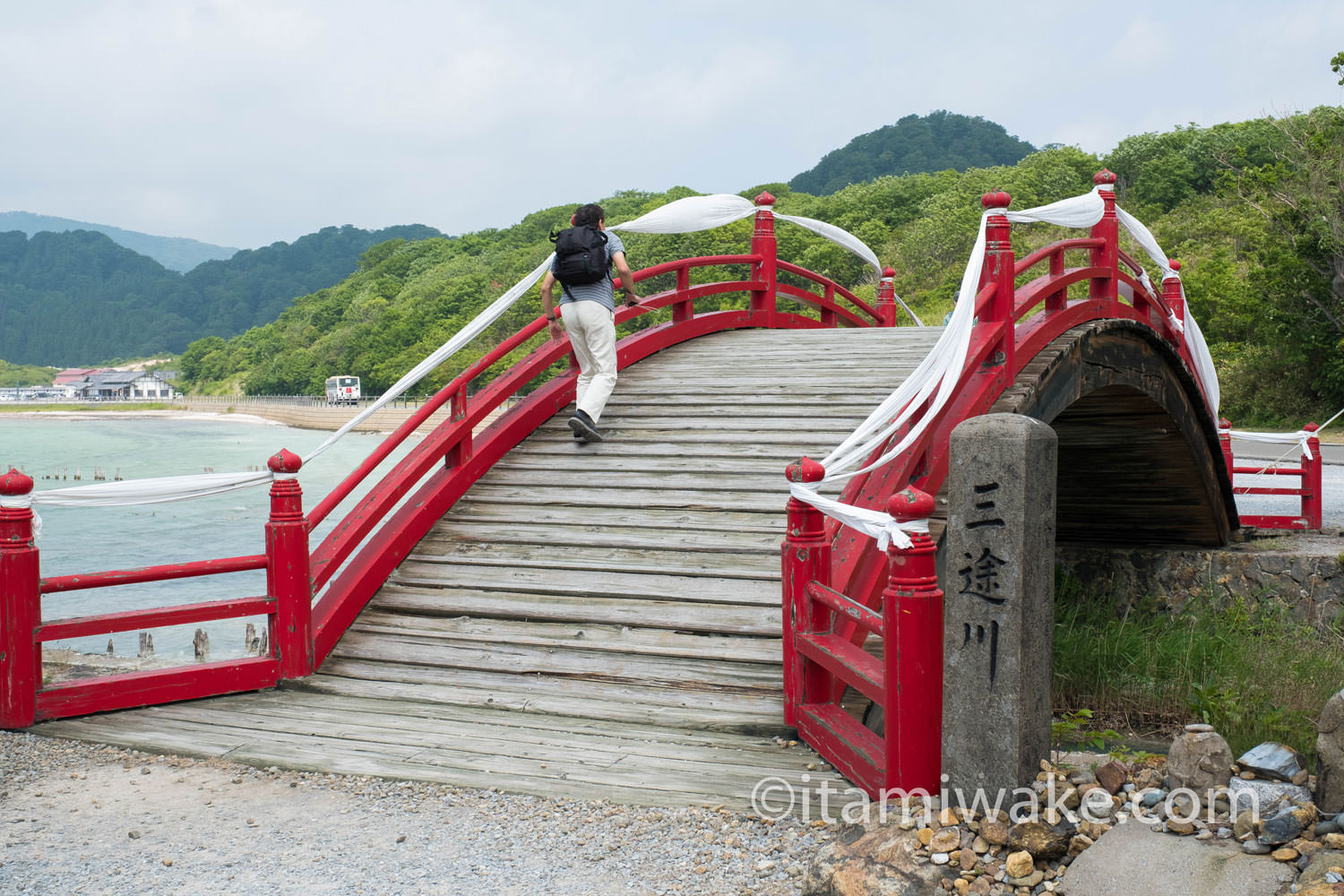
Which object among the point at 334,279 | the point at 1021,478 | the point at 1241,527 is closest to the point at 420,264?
the point at 334,279

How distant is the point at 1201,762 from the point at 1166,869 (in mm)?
464

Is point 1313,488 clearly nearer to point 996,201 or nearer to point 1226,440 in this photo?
point 1226,440

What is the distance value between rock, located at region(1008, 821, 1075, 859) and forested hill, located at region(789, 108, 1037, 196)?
10543cm

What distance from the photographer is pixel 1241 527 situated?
1277 cm

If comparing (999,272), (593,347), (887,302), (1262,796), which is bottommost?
(1262,796)

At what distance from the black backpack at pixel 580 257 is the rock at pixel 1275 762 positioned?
5.08 m

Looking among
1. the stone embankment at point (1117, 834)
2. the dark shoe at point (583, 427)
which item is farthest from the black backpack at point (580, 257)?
the stone embankment at point (1117, 834)

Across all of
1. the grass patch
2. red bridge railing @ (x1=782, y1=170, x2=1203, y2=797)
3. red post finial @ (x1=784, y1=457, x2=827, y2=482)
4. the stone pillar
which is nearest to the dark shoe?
red bridge railing @ (x1=782, y1=170, x2=1203, y2=797)

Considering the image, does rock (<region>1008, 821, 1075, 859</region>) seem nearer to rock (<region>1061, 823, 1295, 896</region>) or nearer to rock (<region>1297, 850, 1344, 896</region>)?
rock (<region>1061, 823, 1295, 896</region>)

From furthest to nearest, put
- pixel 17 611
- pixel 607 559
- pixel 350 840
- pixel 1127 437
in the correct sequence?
1. pixel 1127 437
2. pixel 607 559
3. pixel 17 611
4. pixel 350 840

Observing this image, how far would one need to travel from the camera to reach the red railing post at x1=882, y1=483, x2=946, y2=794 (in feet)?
11.4

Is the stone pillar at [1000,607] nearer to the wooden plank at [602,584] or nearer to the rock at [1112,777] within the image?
the rock at [1112,777]

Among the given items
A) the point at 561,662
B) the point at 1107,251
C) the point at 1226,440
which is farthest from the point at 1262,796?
the point at 1226,440

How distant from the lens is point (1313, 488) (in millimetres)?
12625
